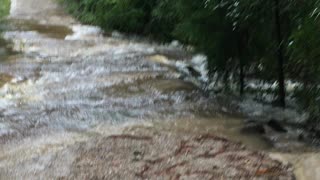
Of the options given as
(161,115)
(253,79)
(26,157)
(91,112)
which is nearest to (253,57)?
(253,79)

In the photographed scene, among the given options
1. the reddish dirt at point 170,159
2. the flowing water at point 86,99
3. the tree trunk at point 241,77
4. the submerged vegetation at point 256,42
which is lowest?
the flowing water at point 86,99

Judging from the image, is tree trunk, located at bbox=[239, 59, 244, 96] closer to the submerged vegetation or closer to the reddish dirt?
the submerged vegetation

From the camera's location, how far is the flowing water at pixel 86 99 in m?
6.48

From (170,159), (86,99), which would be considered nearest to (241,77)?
(86,99)

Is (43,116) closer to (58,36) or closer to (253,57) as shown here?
(253,57)

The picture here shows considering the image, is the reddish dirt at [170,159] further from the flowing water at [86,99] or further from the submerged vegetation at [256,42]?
the submerged vegetation at [256,42]

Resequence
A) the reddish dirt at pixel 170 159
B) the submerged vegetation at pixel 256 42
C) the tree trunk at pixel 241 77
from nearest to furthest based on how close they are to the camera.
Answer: the reddish dirt at pixel 170 159 < the submerged vegetation at pixel 256 42 < the tree trunk at pixel 241 77

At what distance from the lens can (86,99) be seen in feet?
29.1

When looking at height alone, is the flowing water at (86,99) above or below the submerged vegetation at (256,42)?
below

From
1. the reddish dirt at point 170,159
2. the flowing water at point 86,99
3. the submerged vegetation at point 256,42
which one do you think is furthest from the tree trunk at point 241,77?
the reddish dirt at point 170,159

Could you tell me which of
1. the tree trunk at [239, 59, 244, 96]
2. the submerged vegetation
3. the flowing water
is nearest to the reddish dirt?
the flowing water

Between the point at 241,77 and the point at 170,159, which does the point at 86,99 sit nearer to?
the point at 241,77

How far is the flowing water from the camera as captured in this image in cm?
648

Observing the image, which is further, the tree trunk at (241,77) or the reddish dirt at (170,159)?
the tree trunk at (241,77)
